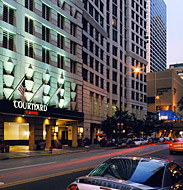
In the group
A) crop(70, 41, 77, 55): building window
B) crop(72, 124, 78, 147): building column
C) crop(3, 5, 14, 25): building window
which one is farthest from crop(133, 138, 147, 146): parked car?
crop(3, 5, 14, 25): building window

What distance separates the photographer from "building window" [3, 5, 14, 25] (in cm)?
3306

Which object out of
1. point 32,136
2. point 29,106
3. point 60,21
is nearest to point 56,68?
point 60,21

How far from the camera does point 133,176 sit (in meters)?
6.30

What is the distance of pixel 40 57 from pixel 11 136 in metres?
14.4

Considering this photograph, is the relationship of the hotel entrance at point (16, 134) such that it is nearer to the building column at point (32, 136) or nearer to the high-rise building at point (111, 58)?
the high-rise building at point (111, 58)

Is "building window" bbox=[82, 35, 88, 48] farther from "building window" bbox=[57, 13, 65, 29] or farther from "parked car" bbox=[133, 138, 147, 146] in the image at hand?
"parked car" bbox=[133, 138, 147, 146]

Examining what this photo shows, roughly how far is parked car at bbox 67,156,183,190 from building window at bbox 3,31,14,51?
2831 cm

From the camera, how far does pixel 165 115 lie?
11475 centimetres

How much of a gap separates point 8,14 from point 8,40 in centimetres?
277

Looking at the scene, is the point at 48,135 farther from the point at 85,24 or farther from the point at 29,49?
the point at 85,24

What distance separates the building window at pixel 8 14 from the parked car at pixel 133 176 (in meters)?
29.2

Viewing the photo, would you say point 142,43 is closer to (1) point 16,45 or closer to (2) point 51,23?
(2) point 51,23

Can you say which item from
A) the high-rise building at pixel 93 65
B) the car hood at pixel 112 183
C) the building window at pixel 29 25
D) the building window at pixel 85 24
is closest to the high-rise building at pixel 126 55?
the high-rise building at pixel 93 65

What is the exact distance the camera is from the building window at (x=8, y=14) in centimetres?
3306
